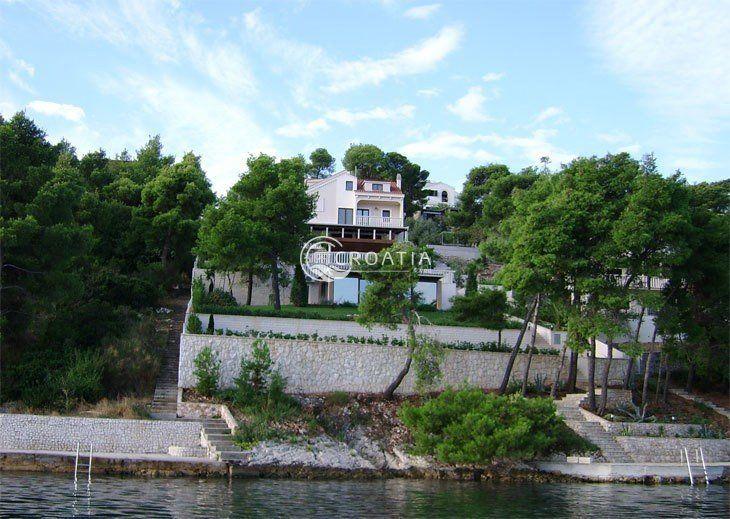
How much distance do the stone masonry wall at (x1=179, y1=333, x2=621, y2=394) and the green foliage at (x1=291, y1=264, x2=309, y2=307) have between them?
32.8ft

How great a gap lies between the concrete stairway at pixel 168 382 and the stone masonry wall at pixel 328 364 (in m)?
0.75

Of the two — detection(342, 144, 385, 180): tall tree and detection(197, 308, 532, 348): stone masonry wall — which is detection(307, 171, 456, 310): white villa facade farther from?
detection(342, 144, 385, 180): tall tree

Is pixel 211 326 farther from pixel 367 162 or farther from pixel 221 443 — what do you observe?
pixel 367 162

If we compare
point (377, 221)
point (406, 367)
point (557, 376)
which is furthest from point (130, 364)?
point (377, 221)

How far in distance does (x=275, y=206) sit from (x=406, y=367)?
38.5 ft

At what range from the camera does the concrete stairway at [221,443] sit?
2031 centimetres

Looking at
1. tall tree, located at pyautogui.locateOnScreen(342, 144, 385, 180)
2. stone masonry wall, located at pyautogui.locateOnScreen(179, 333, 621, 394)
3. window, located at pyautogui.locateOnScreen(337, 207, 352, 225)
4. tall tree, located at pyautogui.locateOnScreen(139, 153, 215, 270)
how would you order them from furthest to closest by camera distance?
tall tree, located at pyautogui.locateOnScreen(342, 144, 385, 180)
window, located at pyautogui.locateOnScreen(337, 207, 352, 225)
tall tree, located at pyautogui.locateOnScreen(139, 153, 215, 270)
stone masonry wall, located at pyautogui.locateOnScreen(179, 333, 621, 394)

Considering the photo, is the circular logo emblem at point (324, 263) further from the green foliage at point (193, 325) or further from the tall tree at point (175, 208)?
the green foliage at point (193, 325)

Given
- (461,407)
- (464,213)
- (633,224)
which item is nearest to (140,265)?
(461,407)

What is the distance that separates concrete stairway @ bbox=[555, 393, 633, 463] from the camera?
23.2 m

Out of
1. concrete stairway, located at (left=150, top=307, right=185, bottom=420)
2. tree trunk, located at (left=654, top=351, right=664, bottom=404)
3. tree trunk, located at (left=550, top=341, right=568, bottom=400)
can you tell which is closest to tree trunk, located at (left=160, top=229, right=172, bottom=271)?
concrete stairway, located at (left=150, top=307, right=185, bottom=420)

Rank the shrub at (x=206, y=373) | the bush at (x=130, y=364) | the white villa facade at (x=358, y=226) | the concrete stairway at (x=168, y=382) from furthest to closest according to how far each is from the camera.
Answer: the white villa facade at (x=358, y=226) < the bush at (x=130, y=364) < the shrub at (x=206, y=373) < the concrete stairway at (x=168, y=382)

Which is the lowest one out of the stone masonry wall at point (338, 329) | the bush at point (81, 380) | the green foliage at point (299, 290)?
the bush at point (81, 380)

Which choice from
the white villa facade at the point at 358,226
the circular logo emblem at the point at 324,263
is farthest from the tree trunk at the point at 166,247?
the white villa facade at the point at 358,226
